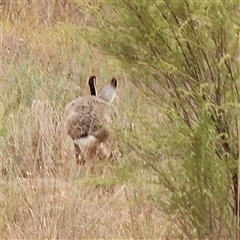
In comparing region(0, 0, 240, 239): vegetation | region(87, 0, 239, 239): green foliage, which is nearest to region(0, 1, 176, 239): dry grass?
region(0, 0, 240, 239): vegetation

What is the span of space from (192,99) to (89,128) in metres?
2.15

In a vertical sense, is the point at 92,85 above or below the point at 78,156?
above

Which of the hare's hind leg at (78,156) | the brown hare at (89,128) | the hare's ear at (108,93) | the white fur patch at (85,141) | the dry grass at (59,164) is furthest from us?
the hare's ear at (108,93)

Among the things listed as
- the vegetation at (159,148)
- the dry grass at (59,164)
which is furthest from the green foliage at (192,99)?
the dry grass at (59,164)

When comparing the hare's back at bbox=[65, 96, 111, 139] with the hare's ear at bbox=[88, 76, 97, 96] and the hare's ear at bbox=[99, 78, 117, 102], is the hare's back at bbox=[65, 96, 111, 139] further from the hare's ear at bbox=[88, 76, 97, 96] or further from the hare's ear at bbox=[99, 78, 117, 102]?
the hare's ear at bbox=[88, 76, 97, 96]

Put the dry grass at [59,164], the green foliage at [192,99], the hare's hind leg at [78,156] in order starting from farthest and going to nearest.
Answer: the hare's hind leg at [78,156]
the dry grass at [59,164]
the green foliage at [192,99]

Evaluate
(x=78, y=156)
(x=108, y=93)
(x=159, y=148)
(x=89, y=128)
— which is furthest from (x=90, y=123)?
(x=159, y=148)

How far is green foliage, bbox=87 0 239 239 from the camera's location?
373 centimetres

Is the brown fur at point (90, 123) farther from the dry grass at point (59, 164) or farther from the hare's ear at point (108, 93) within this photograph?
the hare's ear at point (108, 93)

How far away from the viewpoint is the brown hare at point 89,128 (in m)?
5.82

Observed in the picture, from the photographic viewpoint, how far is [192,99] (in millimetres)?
4055

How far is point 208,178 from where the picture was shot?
12.3 ft

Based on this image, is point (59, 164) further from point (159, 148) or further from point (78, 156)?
point (159, 148)

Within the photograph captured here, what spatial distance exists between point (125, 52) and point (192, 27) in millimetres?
465
